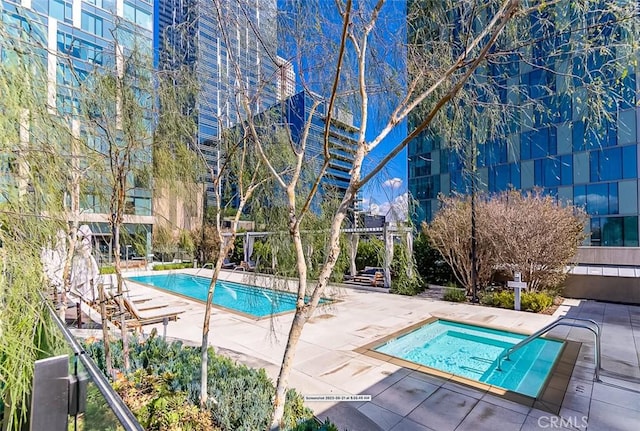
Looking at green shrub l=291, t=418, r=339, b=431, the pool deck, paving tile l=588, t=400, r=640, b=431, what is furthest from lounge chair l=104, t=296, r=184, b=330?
paving tile l=588, t=400, r=640, b=431

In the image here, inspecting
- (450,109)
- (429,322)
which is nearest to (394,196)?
(450,109)

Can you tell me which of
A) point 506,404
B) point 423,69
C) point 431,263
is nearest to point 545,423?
point 506,404

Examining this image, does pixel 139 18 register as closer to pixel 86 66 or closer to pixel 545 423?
pixel 86 66

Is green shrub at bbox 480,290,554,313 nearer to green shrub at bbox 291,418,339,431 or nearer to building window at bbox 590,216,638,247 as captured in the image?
green shrub at bbox 291,418,339,431

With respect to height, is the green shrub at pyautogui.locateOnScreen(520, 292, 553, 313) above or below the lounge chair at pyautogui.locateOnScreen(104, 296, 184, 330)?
below

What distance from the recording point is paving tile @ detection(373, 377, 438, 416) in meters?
4.29

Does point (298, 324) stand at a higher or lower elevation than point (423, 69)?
lower

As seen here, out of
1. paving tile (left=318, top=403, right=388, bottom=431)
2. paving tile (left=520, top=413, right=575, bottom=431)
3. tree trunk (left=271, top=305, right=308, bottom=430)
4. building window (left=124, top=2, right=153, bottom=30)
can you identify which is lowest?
paving tile (left=520, top=413, right=575, bottom=431)

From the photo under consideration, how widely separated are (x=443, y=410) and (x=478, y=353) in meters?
3.47

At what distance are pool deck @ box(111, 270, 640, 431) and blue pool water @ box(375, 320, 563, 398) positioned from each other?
42 centimetres

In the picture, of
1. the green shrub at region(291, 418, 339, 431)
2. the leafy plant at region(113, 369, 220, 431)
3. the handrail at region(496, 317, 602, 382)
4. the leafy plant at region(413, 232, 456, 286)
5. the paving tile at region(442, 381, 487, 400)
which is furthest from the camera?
the leafy plant at region(413, 232, 456, 286)

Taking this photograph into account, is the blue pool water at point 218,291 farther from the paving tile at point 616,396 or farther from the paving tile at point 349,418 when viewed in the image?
the paving tile at point 616,396

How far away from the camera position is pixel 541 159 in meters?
20.4

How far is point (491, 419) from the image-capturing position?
3.99 meters
